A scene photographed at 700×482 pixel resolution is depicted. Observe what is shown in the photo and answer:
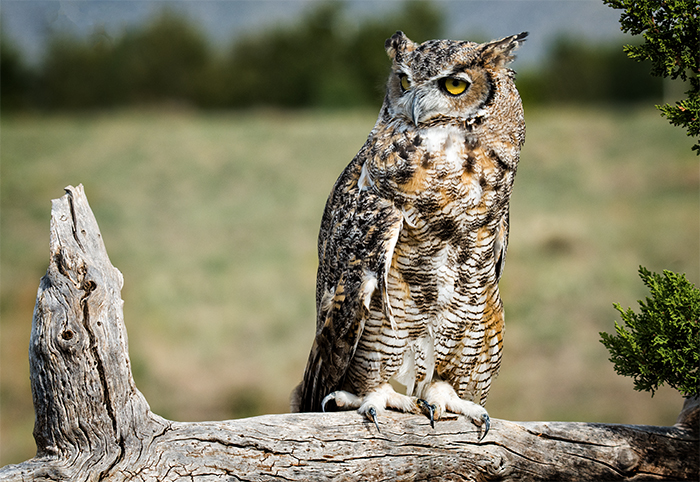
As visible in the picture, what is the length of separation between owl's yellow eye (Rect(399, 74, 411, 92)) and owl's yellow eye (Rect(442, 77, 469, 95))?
125mm

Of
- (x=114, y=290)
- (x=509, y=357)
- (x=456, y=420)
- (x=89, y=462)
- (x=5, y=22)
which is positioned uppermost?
(x=5, y=22)

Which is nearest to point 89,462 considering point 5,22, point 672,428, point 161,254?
point 672,428

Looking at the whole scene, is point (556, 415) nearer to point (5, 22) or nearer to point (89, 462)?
point (89, 462)

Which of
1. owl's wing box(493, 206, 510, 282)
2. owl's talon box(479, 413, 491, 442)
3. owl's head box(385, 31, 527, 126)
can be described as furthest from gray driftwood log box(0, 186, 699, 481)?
owl's head box(385, 31, 527, 126)

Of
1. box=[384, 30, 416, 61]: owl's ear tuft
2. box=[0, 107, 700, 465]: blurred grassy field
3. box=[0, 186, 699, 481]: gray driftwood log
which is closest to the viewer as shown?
box=[0, 186, 699, 481]: gray driftwood log

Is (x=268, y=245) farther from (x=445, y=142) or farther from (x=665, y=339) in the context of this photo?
(x=665, y=339)

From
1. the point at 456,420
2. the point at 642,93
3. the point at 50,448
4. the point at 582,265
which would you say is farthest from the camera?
the point at 642,93

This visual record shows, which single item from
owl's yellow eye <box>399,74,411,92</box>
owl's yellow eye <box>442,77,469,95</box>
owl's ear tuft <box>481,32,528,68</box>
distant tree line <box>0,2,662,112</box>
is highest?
distant tree line <box>0,2,662,112</box>

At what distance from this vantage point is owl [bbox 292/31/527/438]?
188 cm

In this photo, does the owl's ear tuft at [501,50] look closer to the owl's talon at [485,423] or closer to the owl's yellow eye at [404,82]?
the owl's yellow eye at [404,82]

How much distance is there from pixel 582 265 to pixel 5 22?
61.6 ft

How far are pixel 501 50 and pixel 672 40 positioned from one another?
52 centimetres

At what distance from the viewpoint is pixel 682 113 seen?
178cm

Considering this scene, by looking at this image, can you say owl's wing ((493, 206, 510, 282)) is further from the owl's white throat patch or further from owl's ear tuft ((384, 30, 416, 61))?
owl's ear tuft ((384, 30, 416, 61))
